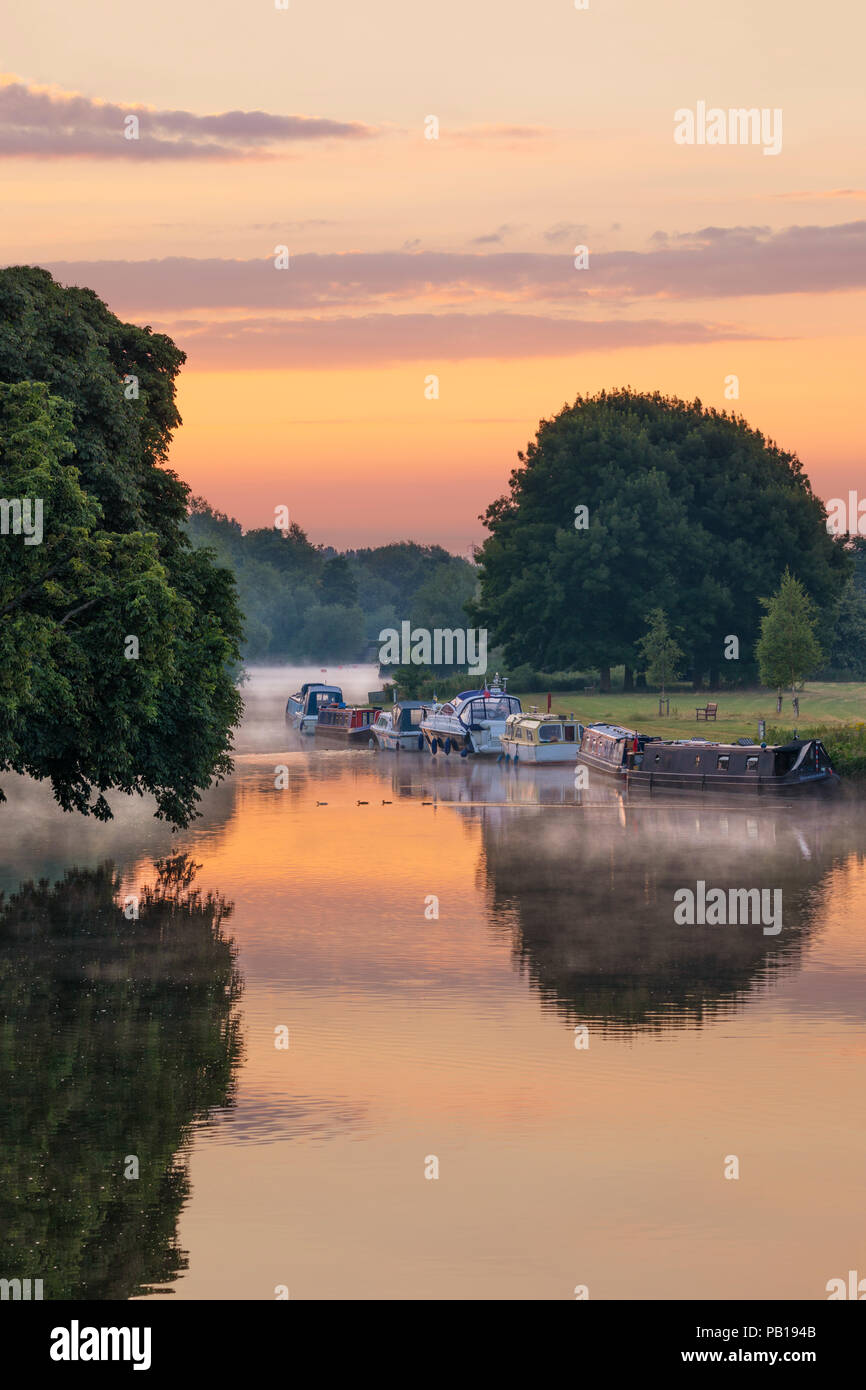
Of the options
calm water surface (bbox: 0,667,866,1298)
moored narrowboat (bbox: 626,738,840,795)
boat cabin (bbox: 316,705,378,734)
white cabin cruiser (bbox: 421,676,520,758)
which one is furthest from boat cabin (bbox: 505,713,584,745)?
calm water surface (bbox: 0,667,866,1298)

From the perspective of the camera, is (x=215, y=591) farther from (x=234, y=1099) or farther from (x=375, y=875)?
(x=234, y=1099)

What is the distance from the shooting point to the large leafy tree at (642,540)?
5305 inches

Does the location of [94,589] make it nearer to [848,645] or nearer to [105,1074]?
[105,1074]

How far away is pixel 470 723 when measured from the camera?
95.1m

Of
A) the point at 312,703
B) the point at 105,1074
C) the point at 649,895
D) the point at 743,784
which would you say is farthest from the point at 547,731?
the point at 105,1074

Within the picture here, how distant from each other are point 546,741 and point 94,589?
52.7 meters

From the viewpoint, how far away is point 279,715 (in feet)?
459

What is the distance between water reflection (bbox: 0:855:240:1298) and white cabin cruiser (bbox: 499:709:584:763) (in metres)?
48.5

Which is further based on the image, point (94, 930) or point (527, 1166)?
point (94, 930)

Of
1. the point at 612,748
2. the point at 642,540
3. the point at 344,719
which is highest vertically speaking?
the point at 642,540

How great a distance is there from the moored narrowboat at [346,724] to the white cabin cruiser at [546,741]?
16.8m

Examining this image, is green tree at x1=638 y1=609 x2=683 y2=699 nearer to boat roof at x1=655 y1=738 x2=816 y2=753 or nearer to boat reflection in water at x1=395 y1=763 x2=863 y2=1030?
boat roof at x1=655 y1=738 x2=816 y2=753

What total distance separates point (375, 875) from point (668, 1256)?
91.7 feet
